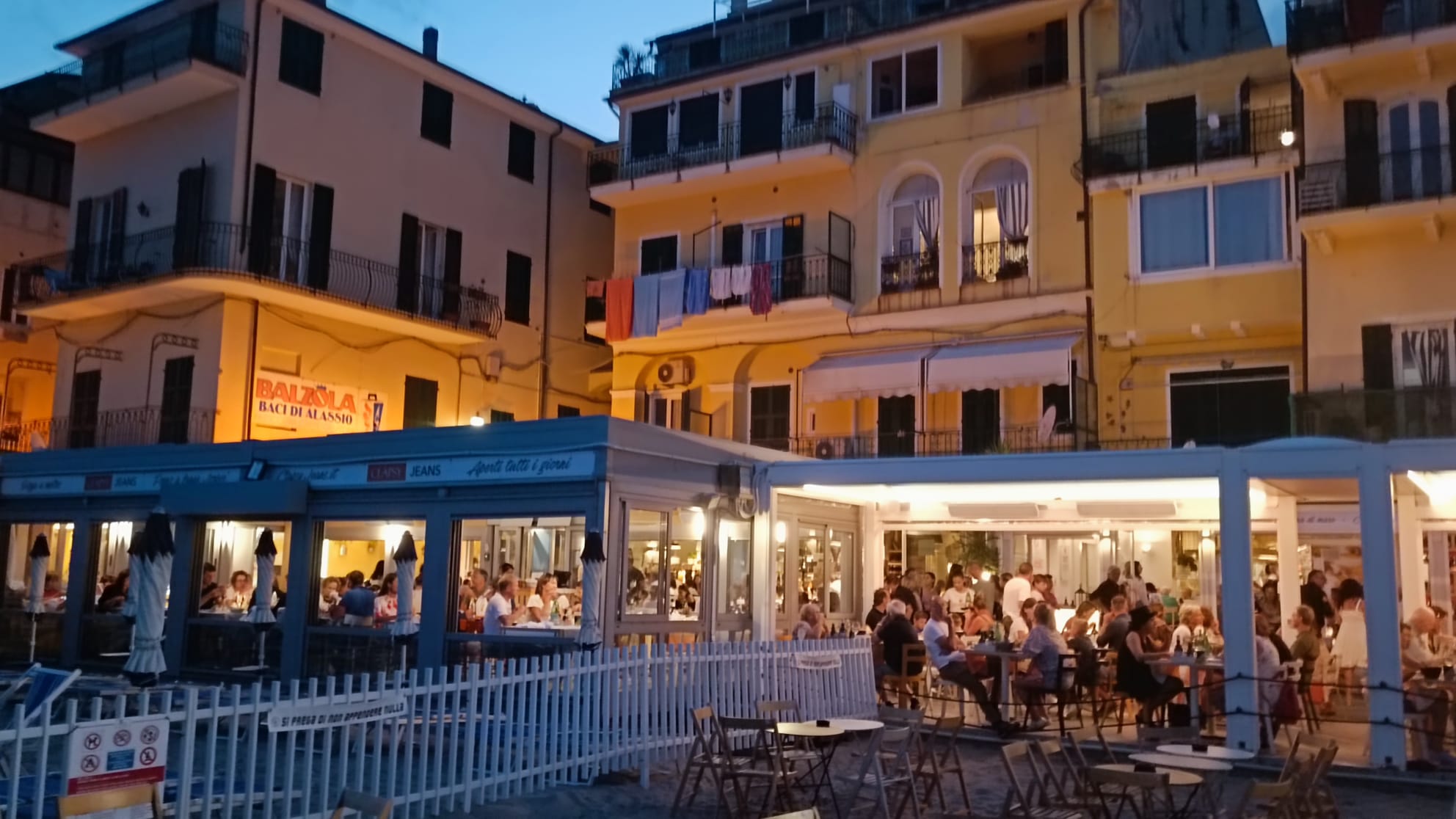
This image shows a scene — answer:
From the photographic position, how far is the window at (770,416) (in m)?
23.5

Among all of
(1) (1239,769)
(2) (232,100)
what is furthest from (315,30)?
(1) (1239,769)

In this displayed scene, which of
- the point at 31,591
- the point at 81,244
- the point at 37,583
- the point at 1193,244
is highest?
the point at 81,244

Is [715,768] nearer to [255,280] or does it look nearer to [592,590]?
[592,590]

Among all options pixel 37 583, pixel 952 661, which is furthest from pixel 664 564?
pixel 37 583

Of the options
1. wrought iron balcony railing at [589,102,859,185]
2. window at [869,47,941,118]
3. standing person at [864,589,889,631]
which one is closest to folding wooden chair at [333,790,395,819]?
standing person at [864,589,889,631]

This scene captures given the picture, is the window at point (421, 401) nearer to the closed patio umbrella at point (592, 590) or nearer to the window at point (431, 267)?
the window at point (431, 267)

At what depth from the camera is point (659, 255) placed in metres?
25.3

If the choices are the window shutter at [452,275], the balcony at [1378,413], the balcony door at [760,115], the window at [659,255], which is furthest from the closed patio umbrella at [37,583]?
the balcony at [1378,413]

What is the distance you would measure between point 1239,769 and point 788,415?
12.5 metres

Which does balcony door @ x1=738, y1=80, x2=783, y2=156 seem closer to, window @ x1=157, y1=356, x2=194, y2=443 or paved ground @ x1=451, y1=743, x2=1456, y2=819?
window @ x1=157, y1=356, x2=194, y2=443

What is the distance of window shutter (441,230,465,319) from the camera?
984 inches

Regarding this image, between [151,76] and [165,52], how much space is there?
2.00 ft

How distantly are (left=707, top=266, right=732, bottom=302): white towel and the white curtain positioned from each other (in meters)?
5.02

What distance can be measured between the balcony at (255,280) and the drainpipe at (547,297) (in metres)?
1.58
